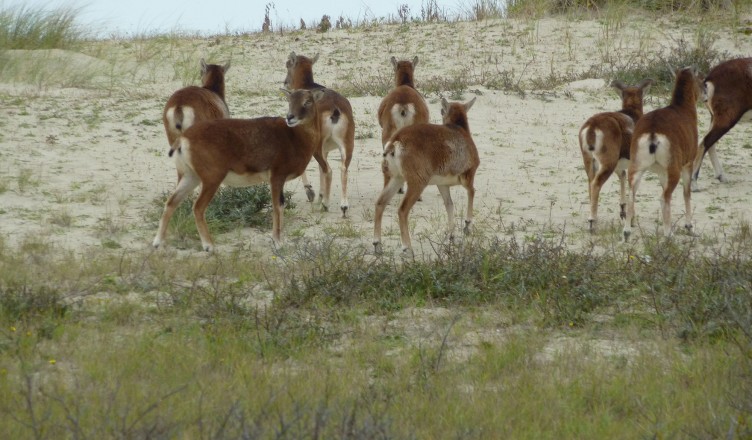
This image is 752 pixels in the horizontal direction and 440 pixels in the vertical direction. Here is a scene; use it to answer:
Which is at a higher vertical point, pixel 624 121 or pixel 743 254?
pixel 624 121

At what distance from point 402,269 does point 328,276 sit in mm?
700

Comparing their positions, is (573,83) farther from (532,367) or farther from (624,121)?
(532,367)

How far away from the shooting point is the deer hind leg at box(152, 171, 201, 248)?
36.3ft

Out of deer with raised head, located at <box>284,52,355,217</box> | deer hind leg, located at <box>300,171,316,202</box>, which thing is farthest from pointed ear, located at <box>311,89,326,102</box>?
deer hind leg, located at <box>300,171,316,202</box>

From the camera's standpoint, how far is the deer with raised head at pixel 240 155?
10820mm

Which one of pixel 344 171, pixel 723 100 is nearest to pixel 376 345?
pixel 344 171

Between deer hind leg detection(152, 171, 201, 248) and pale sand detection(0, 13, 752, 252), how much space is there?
375 millimetres

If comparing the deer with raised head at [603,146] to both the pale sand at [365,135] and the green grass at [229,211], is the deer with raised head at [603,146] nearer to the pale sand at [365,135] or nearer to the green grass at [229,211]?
the pale sand at [365,135]

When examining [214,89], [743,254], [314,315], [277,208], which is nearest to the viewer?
[314,315]

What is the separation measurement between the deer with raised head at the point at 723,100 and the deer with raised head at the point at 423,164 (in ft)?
13.7

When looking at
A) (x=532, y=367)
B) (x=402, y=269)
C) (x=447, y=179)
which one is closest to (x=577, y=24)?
(x=447, y=179)

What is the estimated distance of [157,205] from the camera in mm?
12727

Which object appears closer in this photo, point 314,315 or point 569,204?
point 314,315

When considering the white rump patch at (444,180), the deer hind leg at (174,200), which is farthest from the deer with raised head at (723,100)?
the deer hind leg at (174,200)
